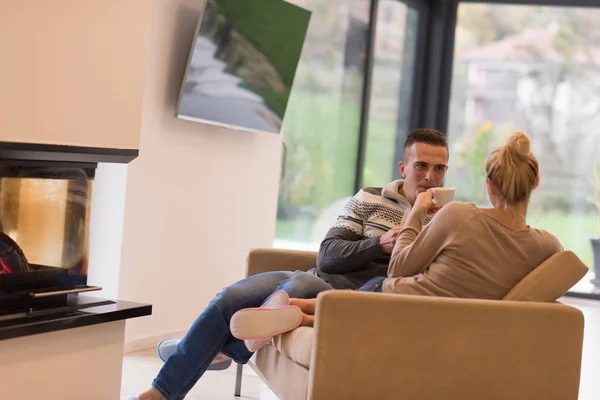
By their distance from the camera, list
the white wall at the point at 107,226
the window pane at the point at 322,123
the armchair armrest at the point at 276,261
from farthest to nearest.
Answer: the window pane at the point at 322,123 → the white wall at the point at 107,226 → the armchair armrest at the point at 276,261

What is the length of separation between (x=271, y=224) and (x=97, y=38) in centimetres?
281

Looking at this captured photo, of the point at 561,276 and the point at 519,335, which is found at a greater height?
the point at 561,276

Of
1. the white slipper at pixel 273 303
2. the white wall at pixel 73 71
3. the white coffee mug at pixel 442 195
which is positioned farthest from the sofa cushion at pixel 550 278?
the white wall at pixel 73 71

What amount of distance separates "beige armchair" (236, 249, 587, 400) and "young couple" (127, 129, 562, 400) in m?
0.11

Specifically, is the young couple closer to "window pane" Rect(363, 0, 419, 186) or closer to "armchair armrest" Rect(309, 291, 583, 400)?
"armchair armrest" Rect(309, 291, 583, 400)

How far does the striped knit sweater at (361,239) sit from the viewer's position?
320 centimetres

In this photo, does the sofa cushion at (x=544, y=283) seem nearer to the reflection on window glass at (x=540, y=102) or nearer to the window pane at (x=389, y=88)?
the window pane at (x=389, y=88)

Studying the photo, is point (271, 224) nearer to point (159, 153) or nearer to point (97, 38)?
point (159, 153)

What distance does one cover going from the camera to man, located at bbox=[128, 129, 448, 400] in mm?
3016

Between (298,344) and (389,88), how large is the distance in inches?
203

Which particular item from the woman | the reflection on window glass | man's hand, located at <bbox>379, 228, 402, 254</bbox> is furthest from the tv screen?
the reflection on window glass

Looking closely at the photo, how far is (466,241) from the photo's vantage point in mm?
2670

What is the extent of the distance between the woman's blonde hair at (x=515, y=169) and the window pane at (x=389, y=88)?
15.2 feet

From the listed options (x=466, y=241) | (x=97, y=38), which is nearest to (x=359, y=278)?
(x=466, y=241)
